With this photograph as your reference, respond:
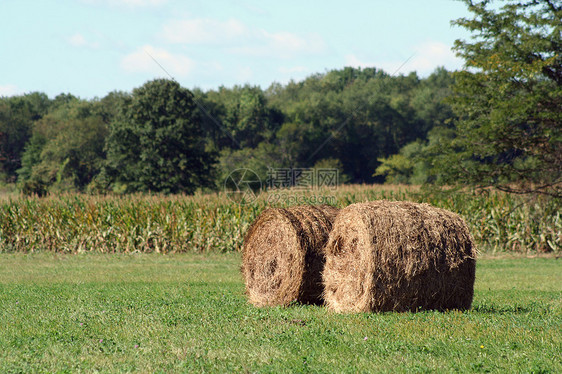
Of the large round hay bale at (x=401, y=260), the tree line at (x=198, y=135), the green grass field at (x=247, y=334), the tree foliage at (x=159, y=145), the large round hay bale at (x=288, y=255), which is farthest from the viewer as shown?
the tree line at (x=198, y=135)

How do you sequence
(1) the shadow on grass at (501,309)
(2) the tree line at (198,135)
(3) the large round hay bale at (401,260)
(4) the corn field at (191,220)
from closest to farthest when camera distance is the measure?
(3) the large round hay bale at (401,260)
(1) the shadow on grass at (501,309)
(4) the corn field at (191,220)
(2) the tree line at (198,135)

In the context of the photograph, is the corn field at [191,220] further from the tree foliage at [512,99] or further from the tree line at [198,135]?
the tree line at [198,135]

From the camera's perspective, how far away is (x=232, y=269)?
60.6 feet

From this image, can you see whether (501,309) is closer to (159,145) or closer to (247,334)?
(247,334)

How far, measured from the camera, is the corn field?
23.0m

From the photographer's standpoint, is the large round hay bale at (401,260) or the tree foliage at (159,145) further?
the tree foliage at (159,145)

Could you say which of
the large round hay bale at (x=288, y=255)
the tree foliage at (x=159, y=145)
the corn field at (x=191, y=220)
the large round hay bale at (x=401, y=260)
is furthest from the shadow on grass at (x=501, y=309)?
the tree foliage at (x=159, y=145)

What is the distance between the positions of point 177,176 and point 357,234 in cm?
3852

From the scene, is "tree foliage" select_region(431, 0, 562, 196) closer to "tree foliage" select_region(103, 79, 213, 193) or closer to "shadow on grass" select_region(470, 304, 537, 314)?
"shadow on grass" select_region(470, 304, 537, 314)

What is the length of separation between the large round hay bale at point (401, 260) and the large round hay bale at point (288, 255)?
1.99 feet

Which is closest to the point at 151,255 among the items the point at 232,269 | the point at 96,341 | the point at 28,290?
the point at 232,269

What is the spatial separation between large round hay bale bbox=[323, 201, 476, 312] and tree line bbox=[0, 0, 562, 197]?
1528 centimetres

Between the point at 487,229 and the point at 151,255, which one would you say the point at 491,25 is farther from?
the point at 151,255

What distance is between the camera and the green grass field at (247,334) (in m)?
6.79
